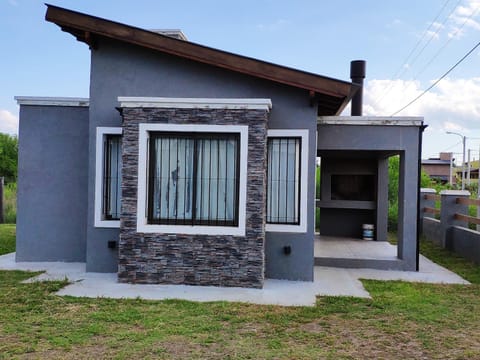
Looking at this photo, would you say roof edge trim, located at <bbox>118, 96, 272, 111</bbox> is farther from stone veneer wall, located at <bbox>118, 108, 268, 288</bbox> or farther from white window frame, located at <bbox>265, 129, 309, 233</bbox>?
white window frame, located at <bbox>265, 129, 309, 233</bbox>

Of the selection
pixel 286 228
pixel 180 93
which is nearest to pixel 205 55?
pixel 180 93

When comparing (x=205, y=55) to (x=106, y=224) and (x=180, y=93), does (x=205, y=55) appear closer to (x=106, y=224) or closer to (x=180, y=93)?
(x=180, y=93)

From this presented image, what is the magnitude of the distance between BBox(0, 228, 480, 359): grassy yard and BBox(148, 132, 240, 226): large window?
1598 mm

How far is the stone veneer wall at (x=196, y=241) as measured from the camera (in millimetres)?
6852

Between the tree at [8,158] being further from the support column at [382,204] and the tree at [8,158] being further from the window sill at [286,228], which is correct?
the window sill at [286,228]

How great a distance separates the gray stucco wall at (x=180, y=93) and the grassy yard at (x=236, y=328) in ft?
4.02

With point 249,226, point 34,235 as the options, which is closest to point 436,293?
point 249,226

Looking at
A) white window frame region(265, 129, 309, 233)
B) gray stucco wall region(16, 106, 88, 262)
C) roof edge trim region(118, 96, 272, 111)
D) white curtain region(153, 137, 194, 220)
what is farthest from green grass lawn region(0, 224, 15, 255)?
white window frame region(265, 129, 309, 233)

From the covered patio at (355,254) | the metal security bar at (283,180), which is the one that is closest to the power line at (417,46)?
the covered patio at (355,254)

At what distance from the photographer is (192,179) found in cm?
715

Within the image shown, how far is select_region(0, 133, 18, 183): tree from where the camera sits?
3164 centimetres

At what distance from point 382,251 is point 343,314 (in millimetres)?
4472

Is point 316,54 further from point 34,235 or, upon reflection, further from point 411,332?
point 411,332

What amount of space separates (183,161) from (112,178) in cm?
152
